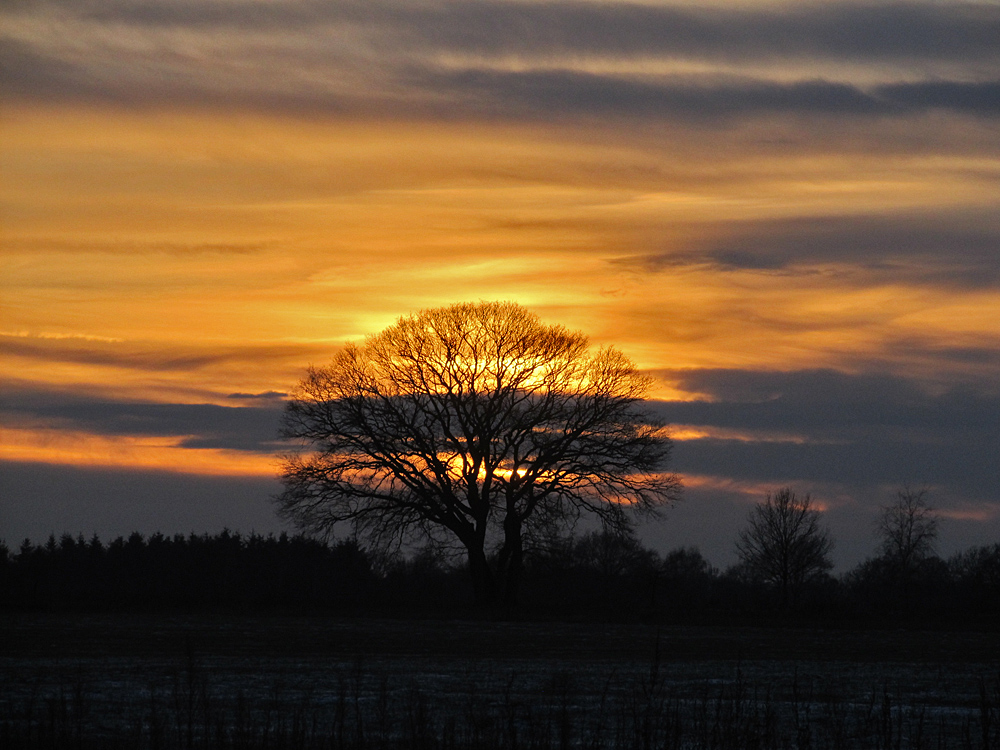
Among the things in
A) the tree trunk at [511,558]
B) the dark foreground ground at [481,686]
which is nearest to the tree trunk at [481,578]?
the tree trunk at [511,558]

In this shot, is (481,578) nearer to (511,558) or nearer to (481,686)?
(511,558)

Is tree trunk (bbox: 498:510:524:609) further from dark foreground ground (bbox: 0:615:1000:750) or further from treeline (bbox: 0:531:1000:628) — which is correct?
dark foreground ground (bbox: 0:615:1000:750)

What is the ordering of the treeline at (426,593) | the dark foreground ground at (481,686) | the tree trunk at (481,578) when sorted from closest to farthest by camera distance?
the dark foreground ground at (481,686) → the treeline at (426,593) → the tree trunk at (481,578)

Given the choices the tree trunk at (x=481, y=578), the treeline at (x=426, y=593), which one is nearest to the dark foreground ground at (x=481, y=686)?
the treeline at (x=426, y=593)

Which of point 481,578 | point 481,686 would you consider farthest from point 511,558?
point 481,686

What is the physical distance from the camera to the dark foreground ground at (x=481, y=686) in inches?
414

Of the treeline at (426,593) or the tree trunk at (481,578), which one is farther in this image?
the tree trunk at (481,578)

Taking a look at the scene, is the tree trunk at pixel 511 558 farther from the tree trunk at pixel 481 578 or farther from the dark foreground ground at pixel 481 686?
the dark foreground ground at pixel 481 686

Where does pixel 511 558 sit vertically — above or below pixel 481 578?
above

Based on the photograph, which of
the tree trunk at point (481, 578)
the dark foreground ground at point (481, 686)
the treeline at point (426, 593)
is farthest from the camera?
the tree trunk at point (481, 578)

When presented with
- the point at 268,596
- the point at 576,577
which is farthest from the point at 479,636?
the point at 576,577

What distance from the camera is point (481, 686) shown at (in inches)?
648

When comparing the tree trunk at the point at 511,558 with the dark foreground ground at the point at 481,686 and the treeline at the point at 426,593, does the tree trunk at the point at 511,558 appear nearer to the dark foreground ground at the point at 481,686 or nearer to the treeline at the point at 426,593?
the treeline at the point at 426,593

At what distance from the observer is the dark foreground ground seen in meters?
10.5
